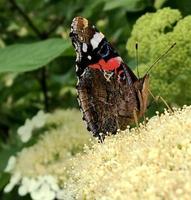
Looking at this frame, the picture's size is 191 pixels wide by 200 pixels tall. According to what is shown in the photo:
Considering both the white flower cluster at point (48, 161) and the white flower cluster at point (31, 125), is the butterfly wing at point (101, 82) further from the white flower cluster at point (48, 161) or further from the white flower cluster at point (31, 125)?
Result: the white flower cluster at point (31, 125)

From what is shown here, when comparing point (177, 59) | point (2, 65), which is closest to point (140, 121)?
point (177, 59)

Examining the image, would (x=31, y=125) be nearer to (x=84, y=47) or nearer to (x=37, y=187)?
(x=37, y=187)

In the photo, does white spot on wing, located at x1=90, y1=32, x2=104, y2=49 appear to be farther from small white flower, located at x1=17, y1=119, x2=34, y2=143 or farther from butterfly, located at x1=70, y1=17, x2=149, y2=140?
small white flower, located at x1=17, y1=119, x2=34, y2=143

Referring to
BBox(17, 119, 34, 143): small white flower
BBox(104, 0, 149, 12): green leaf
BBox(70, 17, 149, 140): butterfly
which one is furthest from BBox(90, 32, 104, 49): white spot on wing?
BBox(17, 119, 34, 143): small white flower

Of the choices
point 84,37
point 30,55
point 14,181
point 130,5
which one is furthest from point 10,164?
point 84,37

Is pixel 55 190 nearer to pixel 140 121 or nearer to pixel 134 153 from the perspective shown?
→ pixel 140 121

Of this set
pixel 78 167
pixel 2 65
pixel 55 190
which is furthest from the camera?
pixel 55 190
